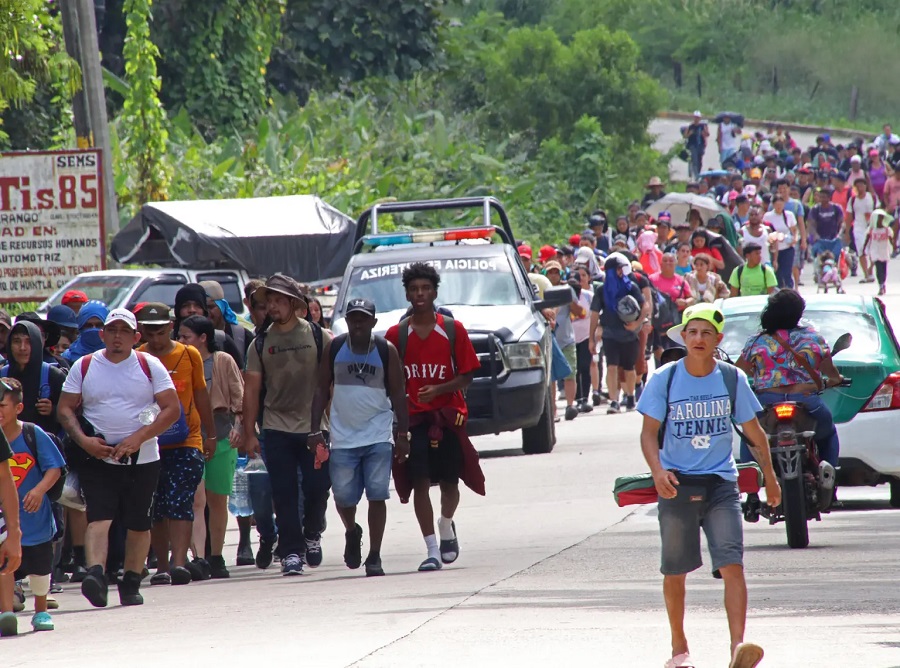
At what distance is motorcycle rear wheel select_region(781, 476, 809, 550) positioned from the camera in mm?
11266

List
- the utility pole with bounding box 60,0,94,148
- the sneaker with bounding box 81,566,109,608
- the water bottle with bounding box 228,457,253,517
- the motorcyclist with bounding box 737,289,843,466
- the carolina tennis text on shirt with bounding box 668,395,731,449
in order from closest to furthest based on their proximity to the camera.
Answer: the carolina tennis text on shirt with bounding box 668,395,731,449 < the sneaker with bounding box 81,566,109,608 < the motorcyclist with bounding box 737,289,843,466 < the water bottle with bounding box 228,457,253,517 < the utility pole with bounding box 60,0,94,148

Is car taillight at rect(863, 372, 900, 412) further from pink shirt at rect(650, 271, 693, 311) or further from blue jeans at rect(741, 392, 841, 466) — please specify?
pink shirt at rect(650, 271, 693, 311)

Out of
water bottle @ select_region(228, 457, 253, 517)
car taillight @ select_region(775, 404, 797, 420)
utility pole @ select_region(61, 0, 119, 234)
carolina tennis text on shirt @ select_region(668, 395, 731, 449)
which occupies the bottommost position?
water bottle @ select_region(228, 457, 253, 517)

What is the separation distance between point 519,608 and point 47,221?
9.76m

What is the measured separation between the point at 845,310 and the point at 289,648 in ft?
22.1

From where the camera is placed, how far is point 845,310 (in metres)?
13.9

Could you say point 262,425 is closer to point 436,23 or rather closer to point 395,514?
point 395,514

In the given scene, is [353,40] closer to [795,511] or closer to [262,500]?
[262,500]

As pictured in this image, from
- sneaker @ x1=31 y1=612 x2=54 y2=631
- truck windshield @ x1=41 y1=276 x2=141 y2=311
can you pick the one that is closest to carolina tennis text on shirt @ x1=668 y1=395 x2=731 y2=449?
sneaker @ x1=31 y1=612 x2=54 y2=631

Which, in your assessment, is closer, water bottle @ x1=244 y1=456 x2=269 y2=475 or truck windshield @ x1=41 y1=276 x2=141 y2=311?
water bottle @ x1=244 y1=456 x2=269 y2=475

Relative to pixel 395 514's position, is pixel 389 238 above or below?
above

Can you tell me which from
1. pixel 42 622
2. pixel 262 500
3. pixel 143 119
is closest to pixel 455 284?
pixel 262 500

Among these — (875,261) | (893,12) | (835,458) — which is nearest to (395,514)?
(835,458)

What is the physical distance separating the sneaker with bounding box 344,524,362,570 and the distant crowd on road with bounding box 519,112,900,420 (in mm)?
5437
